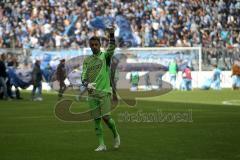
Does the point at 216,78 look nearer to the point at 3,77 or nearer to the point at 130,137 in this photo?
the point at 3,77

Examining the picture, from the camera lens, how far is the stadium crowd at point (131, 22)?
44.2 m

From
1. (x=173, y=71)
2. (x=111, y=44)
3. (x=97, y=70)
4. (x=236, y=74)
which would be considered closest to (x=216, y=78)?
(x=236, y=74)

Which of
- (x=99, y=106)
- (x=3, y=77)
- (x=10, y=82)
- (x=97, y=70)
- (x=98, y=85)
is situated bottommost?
(x=10, y=82)

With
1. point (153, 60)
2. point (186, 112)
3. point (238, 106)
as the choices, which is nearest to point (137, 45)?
point (153, 60)

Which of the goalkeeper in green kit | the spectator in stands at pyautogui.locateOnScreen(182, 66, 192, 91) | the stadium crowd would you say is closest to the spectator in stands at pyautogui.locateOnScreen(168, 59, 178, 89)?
the spectator in stands at pyautogui.locateOnScreen(182, 66, 192, 91)

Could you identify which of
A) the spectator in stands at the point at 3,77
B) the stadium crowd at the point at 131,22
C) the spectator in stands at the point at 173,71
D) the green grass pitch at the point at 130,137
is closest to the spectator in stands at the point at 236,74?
the stadium crowd at the point at 131,22

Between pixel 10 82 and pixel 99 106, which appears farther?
pixel 10 82

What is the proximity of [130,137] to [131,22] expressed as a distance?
3099 cm

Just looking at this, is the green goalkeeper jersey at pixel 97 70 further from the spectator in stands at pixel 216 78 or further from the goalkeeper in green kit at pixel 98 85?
the spectator in stands at pixel 216 78

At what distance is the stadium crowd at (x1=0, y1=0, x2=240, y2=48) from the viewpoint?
44.2 metres

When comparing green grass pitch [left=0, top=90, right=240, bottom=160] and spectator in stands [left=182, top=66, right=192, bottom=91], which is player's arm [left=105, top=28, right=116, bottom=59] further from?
spectator in stands [left=182, top=66, right=192, bottom=91]

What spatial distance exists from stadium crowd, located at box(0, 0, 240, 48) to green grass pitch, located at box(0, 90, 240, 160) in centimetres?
1967

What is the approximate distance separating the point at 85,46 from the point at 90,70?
3032 cm

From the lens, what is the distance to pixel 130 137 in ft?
53.6
